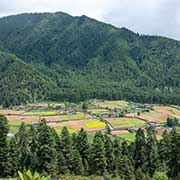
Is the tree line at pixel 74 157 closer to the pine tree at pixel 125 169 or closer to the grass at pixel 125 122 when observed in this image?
the pine tree at pixel 125 169

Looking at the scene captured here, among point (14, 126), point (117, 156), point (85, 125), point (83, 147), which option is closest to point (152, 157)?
point (117, 156)

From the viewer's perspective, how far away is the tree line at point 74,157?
4272cm

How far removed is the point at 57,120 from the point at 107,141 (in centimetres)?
5828

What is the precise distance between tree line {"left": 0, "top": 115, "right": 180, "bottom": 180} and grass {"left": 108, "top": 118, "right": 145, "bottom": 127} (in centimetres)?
4772

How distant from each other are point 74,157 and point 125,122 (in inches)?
2328

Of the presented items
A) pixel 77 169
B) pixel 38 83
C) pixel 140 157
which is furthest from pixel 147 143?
pixel 38 83

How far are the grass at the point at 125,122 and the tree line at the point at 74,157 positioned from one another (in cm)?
4772

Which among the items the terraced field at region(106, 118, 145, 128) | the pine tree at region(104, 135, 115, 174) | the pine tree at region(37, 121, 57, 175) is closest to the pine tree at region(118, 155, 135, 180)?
the pine tree at region(104, 135, 115, 174)

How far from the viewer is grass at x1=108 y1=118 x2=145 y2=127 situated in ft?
327

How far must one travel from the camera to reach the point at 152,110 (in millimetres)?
133750

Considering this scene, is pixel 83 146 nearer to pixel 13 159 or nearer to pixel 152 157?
pixel 13 159

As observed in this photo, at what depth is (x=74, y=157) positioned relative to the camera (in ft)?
149

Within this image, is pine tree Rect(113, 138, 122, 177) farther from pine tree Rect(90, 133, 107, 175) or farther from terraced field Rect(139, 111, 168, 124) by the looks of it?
terraced field Rect(139, 111, 168, 124)

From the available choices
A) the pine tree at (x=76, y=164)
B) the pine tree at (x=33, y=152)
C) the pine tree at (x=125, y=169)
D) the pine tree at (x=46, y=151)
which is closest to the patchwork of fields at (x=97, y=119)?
the pine tree at (x=125, y=169)
